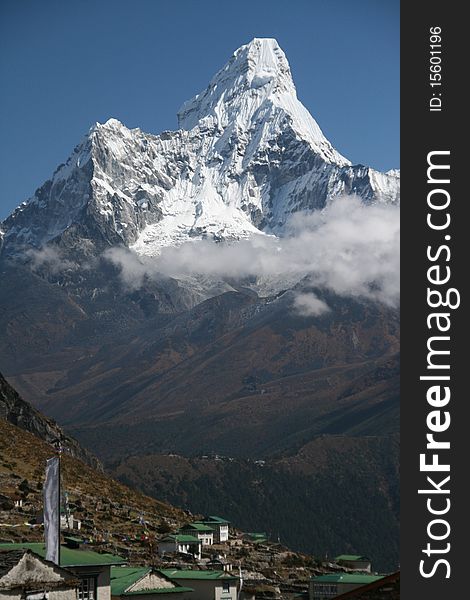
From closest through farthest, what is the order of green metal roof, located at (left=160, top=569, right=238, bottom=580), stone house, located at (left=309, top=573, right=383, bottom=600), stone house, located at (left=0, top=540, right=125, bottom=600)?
stone house, located at (left=0, top=540, right=125, bottom=600), green metal roof, located at (left=160, top=569, right=238, bottom=580), stone house, located at (left=309, top=573, right=383, bottom=600)

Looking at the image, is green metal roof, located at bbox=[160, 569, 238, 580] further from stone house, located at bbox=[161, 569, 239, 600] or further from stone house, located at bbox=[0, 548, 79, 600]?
stone house, located at bbox=[0, 548, 79, 600]

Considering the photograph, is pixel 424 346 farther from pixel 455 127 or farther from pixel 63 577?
pixel 63 577

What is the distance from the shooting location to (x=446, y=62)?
29312 millimetres

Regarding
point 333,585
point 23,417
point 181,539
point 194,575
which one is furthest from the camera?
point 23,417

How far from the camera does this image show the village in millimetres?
34531

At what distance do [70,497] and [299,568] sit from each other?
22.3 m

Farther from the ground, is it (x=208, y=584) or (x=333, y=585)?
(x=333, y=585)

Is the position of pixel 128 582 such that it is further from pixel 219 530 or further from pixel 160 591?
pixel 219 530

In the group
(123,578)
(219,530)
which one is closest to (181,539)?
(219,530)

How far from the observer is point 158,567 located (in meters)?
72.2

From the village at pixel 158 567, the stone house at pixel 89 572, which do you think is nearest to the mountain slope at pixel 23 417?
the village at pixel 158 567

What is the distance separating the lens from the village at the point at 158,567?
113ft

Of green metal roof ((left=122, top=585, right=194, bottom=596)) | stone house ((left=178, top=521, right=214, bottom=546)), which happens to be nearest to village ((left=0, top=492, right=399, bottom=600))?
green metal roof ((left=122, top=585, right=194, bottom=596))

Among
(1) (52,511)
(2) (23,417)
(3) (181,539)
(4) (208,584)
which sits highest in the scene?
(2) (23,417)
